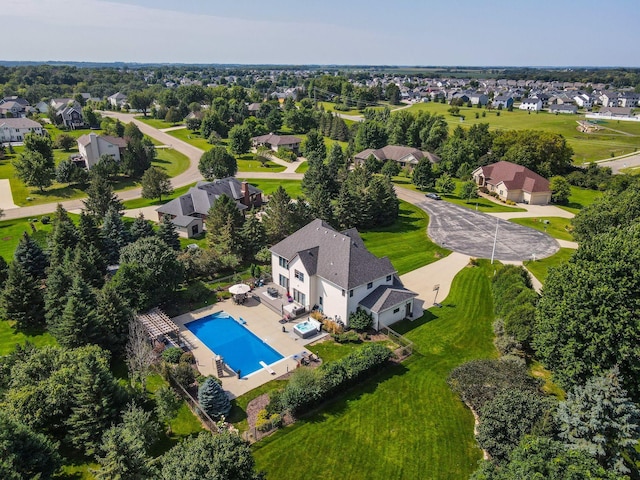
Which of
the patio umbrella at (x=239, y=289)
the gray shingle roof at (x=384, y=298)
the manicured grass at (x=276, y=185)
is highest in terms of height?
the gray shingle roof at (x=384, y=298)

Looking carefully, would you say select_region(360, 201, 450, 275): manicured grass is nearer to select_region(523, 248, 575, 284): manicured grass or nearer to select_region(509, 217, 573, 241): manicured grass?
select_region(523, 248, 575, 284): manicured grass

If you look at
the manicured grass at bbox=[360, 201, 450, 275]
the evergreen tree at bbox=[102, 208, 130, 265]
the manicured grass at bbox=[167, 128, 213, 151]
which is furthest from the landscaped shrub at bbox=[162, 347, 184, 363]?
the manicured grass at bbox=[167, 128, 213, 151]

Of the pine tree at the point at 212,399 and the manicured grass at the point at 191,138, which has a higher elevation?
the manicured grass at the point at 191,138

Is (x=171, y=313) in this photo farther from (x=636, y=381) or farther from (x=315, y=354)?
(x=636, y=381)

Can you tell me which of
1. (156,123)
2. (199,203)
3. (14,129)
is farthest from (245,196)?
(156,123)

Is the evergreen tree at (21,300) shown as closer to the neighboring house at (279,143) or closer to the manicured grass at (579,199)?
the manicured grass at (579,199)

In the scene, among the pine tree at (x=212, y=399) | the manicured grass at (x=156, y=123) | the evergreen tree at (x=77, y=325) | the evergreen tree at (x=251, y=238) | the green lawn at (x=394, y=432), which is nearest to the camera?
the green lawn at (x=394, y=432)

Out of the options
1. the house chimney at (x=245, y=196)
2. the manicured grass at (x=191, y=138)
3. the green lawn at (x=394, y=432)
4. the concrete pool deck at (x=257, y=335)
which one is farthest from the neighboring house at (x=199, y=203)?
the manicured grass at (x=191, y=138)
